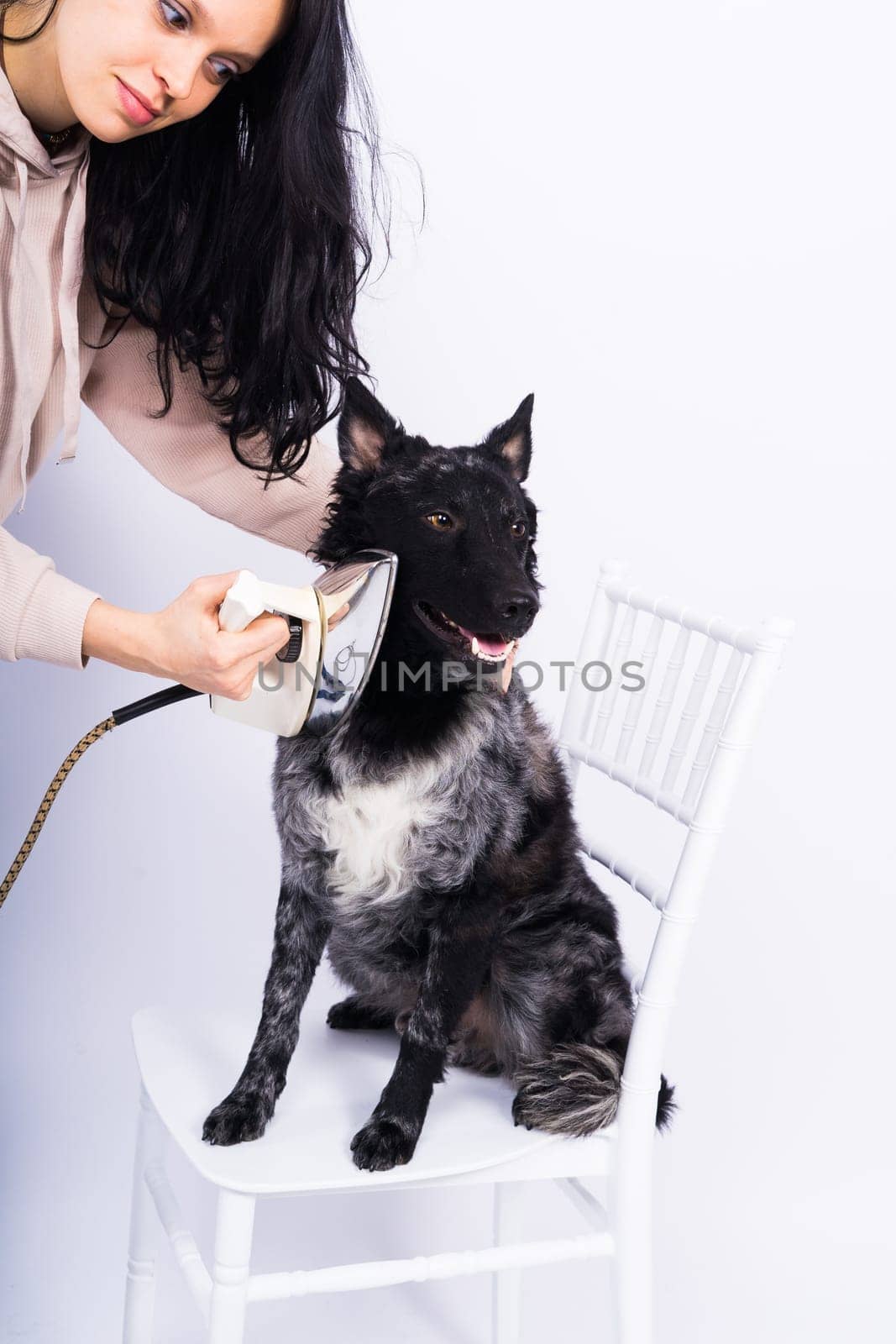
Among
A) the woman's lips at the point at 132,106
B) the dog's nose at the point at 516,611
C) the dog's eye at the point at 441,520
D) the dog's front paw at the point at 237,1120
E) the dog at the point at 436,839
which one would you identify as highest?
the woman's lips at the point at 132,106

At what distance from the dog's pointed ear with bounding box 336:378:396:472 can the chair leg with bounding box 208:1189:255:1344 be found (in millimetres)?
1149

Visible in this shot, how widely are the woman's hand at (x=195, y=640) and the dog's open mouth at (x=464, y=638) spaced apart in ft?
0.96

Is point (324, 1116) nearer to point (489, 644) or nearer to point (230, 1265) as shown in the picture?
point (230, 1265)

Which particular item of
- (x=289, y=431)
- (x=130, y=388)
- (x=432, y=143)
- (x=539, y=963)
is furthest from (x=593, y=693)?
(x=432, y=143)

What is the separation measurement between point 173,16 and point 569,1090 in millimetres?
1735

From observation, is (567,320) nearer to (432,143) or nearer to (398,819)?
(432,143)

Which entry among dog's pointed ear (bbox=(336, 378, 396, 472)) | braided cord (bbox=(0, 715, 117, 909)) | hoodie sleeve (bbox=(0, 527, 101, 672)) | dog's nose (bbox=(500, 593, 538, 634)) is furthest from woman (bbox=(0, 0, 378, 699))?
dog's nose (bbox=(500, 593, 538, 634))

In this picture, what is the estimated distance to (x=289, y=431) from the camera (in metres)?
2.31

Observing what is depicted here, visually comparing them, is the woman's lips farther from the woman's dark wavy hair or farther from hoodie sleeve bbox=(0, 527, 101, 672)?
hoodie sleeve bbox=(0, 527, 101, 672)

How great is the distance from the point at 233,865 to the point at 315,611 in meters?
1.63

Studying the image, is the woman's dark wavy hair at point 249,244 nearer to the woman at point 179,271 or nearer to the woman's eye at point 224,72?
the woman at point 179,271

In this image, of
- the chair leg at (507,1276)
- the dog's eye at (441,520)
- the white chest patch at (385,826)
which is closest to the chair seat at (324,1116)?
the white chest patch at (385,826)

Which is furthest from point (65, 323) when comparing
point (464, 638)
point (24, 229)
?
point (464, 638)

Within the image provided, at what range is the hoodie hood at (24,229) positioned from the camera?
1986 millimetres
